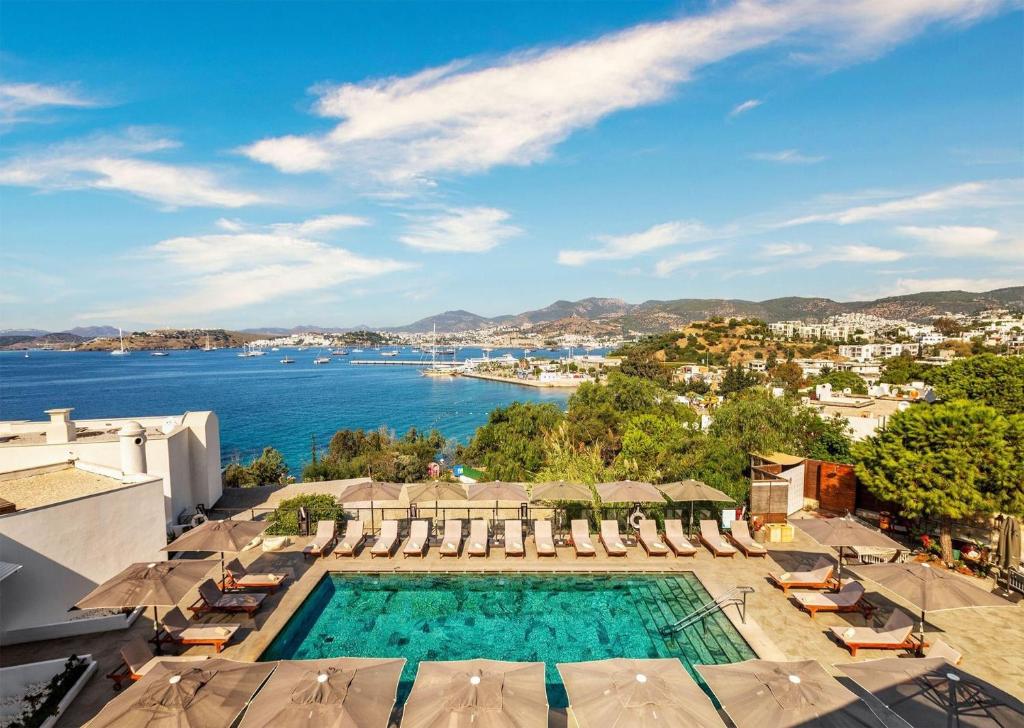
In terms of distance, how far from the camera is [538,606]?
8.67 metres

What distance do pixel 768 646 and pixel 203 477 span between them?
12274mm

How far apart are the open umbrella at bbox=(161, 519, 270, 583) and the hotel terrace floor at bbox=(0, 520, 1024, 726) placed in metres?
1.01

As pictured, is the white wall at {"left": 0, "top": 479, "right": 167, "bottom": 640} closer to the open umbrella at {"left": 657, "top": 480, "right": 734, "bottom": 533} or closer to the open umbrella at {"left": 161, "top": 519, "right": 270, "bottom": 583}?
the open umbrella at {"left": 161, "top": 519, "right": 270, "bottom": 583}

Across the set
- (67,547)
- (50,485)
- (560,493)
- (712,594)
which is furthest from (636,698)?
(50,485)

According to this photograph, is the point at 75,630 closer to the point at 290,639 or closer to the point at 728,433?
the point at 290,639

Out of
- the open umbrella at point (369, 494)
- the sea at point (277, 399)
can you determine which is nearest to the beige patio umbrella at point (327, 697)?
the open umbrella at point (369, 494)

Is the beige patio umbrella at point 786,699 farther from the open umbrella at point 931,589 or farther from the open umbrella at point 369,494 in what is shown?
the open umbrella at point 369,494

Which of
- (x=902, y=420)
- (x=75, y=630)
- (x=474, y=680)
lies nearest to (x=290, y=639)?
(x=75, y=630)

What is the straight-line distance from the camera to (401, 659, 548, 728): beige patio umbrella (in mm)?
4453

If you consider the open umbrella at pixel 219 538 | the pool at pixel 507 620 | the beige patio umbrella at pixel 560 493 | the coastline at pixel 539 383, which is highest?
the open umbrella at pixel 219 538

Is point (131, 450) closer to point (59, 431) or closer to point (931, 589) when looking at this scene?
point (59, 431)

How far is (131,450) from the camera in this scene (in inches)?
403

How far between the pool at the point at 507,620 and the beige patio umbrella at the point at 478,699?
5.94ft

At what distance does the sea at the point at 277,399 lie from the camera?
50094 mm
